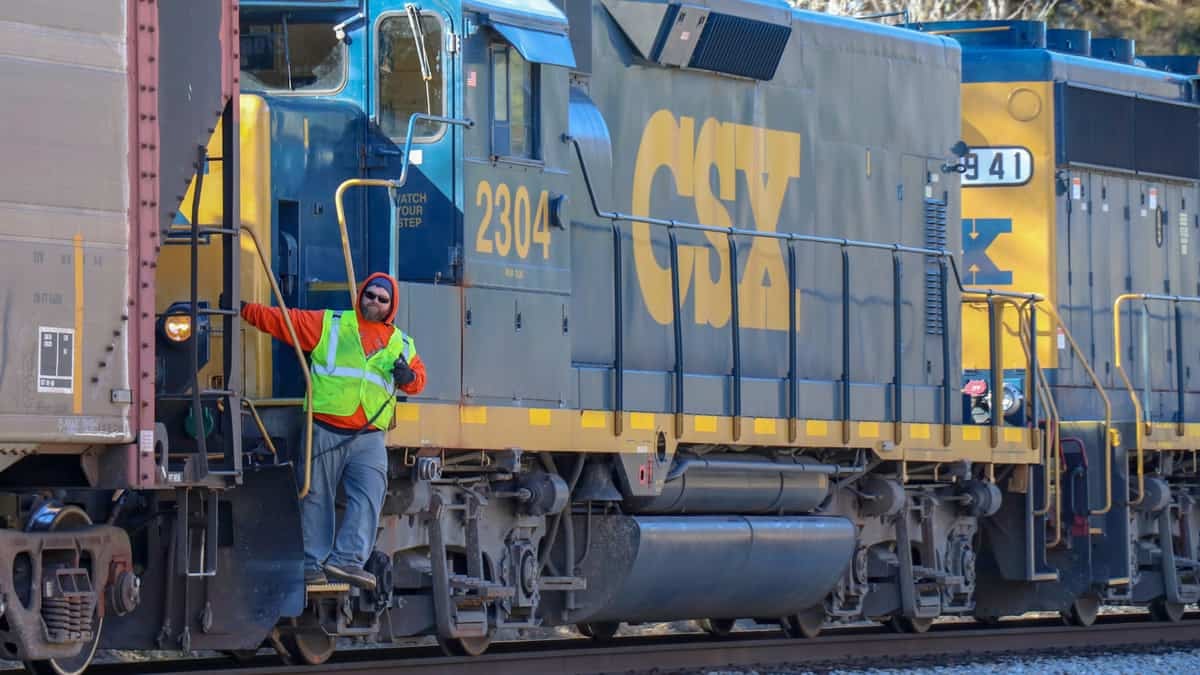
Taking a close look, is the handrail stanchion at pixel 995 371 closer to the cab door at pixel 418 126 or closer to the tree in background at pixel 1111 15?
the cab door at pixel 418 126

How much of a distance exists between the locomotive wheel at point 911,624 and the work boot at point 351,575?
580 cm

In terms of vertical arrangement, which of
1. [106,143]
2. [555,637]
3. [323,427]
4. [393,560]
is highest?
[106,143]

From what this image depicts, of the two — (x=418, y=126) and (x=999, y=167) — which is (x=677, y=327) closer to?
(x=418, y=126)

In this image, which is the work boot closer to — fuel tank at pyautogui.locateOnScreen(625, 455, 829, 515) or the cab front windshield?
the cab front windshield

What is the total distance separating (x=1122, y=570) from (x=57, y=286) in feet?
32.4

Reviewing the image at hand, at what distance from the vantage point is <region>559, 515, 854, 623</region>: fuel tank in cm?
1133

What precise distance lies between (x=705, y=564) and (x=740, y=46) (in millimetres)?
3332

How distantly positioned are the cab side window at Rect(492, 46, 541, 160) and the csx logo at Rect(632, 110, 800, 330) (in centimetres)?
136

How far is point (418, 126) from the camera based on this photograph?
10055mm

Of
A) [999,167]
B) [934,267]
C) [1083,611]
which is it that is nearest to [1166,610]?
[1083,611]

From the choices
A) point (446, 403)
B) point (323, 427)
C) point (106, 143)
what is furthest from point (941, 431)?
point (106, 143)

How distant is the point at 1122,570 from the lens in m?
15.0

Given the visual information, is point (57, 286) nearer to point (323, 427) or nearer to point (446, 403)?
point (323, 427)

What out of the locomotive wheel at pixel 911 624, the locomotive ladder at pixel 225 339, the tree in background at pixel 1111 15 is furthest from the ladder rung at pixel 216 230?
the tree in background at pixel 1111 15
